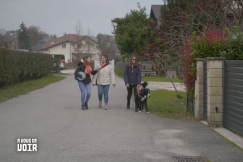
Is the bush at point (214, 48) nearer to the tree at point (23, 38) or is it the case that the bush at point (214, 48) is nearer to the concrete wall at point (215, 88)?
the concrete wall at point (215, 88)

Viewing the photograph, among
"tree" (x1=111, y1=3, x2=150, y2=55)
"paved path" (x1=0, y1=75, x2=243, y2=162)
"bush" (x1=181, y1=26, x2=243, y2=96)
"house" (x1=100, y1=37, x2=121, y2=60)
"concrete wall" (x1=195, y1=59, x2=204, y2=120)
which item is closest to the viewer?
"paved path" (x1=0, y1=75, x2=243, y2=162)

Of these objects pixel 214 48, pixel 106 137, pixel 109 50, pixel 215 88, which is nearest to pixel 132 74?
pixel 214 48

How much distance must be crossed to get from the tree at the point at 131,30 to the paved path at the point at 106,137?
67.9ft

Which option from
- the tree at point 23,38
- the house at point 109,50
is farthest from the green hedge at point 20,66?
the tree at point 23,38

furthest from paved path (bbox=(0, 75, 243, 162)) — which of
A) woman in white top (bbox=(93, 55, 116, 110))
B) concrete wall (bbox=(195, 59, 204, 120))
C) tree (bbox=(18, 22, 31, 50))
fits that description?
tree (bbox=(18, 22, 31, 50))

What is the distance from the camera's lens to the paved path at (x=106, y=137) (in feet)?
17.7

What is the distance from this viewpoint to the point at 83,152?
562 cm

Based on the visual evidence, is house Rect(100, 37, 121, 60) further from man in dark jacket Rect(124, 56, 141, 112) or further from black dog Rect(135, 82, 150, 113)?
black dog Rect(135, 82, 150, 113)

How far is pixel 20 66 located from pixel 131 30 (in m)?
13.6

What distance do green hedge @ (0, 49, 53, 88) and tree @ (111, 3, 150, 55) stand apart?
7.50 meters

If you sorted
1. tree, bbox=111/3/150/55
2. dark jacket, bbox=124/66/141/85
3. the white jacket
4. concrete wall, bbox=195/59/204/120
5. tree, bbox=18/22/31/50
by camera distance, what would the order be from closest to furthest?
concrete wall, bbox=195/59/204/120
dark jacket, bbox=124/66/141/85
the white jacket
tree, bbox=111/3/150/55
tree, bbox=18/22/31/50

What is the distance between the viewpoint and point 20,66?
19750 mm

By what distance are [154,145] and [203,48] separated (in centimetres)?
334

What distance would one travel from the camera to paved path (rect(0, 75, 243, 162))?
5.40 m
